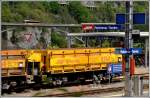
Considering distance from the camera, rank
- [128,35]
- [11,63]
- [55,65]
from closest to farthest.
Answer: [128,35] → [11,63] → [55,65]

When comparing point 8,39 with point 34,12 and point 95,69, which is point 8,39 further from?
point 95,69

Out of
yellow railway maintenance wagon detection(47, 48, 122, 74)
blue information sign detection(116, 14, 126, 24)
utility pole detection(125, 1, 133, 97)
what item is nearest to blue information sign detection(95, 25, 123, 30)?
blue information sign detection(116, 14, 126, 24)

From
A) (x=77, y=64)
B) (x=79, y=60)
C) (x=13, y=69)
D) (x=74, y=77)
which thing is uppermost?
(x=79, y=60)

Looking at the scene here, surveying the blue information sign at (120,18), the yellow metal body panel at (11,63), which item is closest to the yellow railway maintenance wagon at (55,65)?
the yellow metal body panel at (11,63)

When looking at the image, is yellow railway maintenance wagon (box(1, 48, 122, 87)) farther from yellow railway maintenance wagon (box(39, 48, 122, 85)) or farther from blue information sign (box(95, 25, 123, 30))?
blue information sign (box(95, 25, 123, 30))

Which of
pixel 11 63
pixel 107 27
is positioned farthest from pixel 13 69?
pixel 107 27

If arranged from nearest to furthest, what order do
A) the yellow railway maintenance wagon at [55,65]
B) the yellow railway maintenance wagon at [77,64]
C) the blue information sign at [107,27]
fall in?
the blue information sign at [107,27] < the yellow railway maintenance wagon at [55,65] < the yellow railway maintenance wagon at [77,64]

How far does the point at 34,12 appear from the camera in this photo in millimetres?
78062

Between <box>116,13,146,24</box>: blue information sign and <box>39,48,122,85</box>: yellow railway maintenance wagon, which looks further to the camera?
<box>39,48,122,85</box>: yellow railway maintenance wagon

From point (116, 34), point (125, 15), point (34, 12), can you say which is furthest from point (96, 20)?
point (125, 15)

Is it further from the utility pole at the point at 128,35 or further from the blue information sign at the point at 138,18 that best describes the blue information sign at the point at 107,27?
the blue information sign at the point at 138,18

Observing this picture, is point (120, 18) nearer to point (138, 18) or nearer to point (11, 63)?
point (138, 18)

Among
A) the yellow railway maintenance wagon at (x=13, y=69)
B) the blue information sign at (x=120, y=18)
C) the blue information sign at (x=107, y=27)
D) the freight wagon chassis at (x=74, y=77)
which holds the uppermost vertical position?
the blue information sign at (x=120, y=18)

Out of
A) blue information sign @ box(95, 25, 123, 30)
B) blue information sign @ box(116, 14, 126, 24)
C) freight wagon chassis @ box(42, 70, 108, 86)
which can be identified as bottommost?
freight wagon chassis @ box(42, 70, 108, 86)
